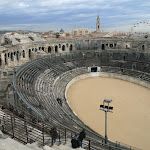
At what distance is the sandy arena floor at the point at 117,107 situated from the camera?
2184cm

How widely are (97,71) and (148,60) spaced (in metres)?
13.9

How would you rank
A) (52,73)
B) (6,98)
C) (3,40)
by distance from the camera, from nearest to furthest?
(6,98) → (52,73) → (3,40)

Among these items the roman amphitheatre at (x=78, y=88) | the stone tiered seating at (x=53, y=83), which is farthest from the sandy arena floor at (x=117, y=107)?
the stone tiered seating at (x=53, y=83)

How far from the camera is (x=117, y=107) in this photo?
94.7 feet

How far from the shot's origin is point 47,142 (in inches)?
463

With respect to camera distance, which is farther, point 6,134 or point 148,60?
point 148,60

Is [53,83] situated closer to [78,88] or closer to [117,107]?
[78,88]

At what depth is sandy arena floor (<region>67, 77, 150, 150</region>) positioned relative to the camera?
71.7 ft

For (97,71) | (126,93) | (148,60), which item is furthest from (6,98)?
(148,60)

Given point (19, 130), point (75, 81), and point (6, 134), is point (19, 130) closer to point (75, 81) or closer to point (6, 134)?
point (6, 134)

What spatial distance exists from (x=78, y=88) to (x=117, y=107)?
11.1 m

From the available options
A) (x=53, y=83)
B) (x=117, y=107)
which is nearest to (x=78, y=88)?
(x=53, y=83)

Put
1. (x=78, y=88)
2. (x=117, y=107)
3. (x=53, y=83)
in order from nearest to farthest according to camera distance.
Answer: (x=117, y=107), (x=53, y=83), (x=78, y=88)

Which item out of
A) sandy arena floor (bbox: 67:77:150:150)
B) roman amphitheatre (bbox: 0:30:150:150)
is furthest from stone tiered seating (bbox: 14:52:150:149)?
sandy arena floor (bbox: 67:77:150:150)
